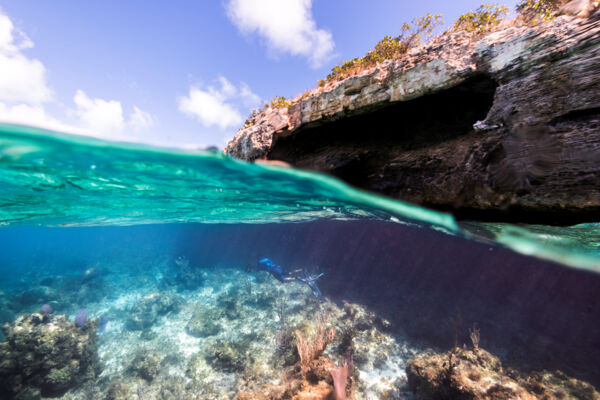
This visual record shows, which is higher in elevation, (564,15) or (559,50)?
(564,15)

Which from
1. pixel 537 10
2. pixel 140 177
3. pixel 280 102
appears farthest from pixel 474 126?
pixel 140 177

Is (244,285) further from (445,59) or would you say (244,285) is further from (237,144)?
(445,59)

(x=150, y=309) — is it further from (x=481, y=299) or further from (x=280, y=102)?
(x=481, y=299)

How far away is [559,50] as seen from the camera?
8.04ft

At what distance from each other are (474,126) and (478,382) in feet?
28.2

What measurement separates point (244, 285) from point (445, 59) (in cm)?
2106

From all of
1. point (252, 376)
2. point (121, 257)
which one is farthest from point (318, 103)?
point (121, 257)

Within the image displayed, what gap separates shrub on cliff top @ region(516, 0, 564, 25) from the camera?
2.68 meters

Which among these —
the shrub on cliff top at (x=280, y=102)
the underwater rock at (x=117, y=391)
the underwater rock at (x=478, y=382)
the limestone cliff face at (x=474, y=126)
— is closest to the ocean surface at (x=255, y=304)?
the underwater rock at (x=117, y=391)

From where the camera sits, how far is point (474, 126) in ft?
10.3

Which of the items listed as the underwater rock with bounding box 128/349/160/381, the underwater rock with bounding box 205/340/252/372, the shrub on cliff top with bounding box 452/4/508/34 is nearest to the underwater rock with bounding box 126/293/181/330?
the underwater rock with bounding box 128/349/160/381

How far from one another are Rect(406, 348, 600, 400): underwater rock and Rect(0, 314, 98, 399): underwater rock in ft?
46.0

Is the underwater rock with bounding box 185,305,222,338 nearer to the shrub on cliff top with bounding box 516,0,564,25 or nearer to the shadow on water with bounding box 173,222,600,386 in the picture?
the shadow on water with bounding box 173,222,600,386

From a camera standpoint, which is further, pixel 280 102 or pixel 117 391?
pixel 117 391
